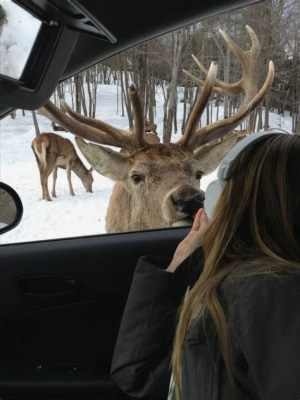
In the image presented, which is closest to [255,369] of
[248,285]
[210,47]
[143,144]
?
[248,285]

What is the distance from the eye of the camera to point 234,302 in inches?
41.5

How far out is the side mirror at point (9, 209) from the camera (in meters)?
2.59

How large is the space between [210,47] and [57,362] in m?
3.49

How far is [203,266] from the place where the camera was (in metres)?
1.30

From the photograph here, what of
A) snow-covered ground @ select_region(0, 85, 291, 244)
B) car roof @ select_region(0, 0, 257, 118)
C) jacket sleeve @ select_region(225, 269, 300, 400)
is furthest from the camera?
snow-covered ground @ select_region(0, 85, 291, 244)

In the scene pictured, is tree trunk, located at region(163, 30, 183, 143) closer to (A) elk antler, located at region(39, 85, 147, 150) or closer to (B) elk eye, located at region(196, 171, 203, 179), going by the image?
(A) elk antler, located at region(39, 85, 147, 150)

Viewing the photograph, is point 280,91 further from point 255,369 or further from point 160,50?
point 255,369

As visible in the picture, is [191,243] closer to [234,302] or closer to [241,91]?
[234,302]

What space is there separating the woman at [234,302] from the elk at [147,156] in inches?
69.4

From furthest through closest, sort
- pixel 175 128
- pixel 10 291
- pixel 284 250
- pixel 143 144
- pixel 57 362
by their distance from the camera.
Result: pixel 175 128 → pixel 143 144 → pixel 10 291 → pixel 57 362 → pixel 284 250

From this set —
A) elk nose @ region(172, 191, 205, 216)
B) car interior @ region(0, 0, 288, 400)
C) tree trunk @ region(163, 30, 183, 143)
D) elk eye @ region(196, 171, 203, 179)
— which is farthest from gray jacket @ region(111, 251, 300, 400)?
elk eye @ region(196, 171, 203, 179)

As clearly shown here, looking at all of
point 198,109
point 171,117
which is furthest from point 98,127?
point 171,117

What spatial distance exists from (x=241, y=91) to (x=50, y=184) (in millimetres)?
7655

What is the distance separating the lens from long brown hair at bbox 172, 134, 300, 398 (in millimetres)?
1143
